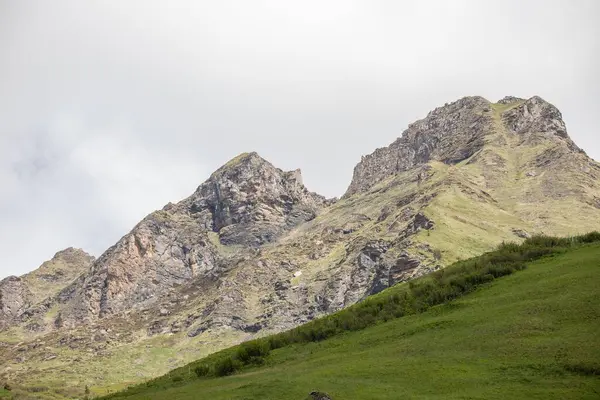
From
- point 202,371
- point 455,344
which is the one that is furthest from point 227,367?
point 455,344

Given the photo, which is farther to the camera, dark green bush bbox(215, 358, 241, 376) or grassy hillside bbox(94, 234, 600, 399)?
dark green bush bbox(215, 358, 241, 376)

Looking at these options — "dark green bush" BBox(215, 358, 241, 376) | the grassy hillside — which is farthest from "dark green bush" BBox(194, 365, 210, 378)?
"dark green bush" BBox(215, 358, 241, 376)

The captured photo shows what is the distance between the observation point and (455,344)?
41062 millimetres

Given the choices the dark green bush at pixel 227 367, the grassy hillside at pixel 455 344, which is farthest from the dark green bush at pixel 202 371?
the dark green bush at pixel 227 367

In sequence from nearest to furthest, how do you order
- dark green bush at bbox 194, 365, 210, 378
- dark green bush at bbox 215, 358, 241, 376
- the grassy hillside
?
1. the grassy hillside
2. dark green bush at bbox 215, 358, 241, 376
3. dark green bush at bbox 194, 365, 210, 378

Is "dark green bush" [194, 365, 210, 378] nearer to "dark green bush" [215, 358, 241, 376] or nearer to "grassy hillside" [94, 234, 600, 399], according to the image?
"grassy hillside" [94, 234, 600, 399]

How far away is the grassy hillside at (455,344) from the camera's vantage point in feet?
110

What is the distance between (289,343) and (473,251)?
143075mm

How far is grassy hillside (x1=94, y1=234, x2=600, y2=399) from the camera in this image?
110 feet

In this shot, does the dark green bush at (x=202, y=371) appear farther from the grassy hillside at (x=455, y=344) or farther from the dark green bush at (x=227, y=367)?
the dark green bush at (x=227, y=367)

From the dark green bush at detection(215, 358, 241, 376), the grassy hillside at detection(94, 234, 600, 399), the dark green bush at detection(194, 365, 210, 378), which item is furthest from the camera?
the dark green bush at detection(194, 365, 210, 378)

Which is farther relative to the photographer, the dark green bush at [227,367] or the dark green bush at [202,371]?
the dark green bush at [202,371]

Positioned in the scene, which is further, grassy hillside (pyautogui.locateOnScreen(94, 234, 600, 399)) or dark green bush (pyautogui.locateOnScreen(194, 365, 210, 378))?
dark green bush (pyautogui.locateOnScreen(194, 365, 210, 378))

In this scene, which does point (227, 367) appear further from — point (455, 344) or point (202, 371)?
point (455, 344)
